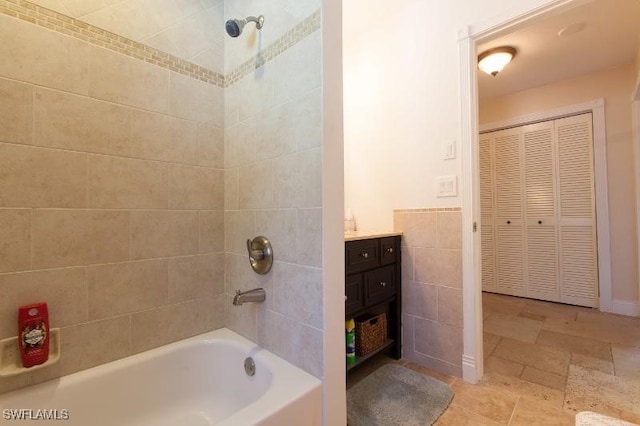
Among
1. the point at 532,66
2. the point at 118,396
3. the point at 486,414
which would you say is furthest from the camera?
the point at 532,66

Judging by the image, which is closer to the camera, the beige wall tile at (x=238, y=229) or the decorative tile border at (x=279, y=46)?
the decorative tile border at (x=279, y=46)

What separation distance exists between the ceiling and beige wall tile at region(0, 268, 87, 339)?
2.52 meters

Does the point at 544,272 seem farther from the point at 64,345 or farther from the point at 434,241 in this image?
the point at 64,345

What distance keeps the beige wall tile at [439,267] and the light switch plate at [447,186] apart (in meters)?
0.36

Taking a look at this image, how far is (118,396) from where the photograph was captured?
3.89ft

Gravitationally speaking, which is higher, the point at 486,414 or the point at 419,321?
the point at 419,321

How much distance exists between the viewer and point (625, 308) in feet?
9.18

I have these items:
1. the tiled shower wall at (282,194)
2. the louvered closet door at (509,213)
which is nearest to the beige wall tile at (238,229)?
the tiled shower wall at (282,194)

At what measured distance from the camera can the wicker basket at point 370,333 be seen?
1766 millimetres

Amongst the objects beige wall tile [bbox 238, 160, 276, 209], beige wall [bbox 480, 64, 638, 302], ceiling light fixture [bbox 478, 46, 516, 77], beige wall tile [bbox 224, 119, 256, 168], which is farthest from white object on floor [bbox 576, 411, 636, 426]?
beige wall [bbox 480, 64, 638, 302]

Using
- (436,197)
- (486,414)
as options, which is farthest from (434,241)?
(486,414)

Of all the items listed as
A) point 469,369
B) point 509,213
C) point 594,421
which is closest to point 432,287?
point 469,369

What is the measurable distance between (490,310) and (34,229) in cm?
361

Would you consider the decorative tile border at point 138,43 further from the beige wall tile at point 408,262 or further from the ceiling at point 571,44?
the beige wall tile at point 408,262
